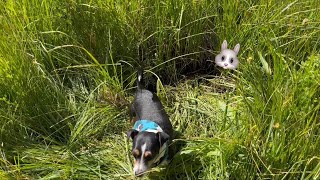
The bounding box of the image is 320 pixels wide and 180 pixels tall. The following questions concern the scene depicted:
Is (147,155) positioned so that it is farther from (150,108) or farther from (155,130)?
(150,108)

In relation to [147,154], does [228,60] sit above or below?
above

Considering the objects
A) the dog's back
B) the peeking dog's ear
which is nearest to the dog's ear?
the peeking dog's ear

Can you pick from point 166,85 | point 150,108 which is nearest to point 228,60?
point 150,108

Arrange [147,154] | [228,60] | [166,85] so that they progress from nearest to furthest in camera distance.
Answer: [228,60]
[147,154]
[166,85]

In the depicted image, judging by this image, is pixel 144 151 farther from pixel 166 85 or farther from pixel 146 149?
pixel 166 85

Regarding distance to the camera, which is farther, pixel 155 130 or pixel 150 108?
pixel 150 108

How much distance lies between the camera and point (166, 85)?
2.54m

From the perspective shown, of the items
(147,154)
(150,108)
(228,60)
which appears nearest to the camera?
(228,60)

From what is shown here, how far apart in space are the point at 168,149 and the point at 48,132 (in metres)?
0.66

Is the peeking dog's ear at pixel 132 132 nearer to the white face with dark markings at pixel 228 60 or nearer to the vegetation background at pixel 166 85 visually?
the vegetation background at pixel 166 85

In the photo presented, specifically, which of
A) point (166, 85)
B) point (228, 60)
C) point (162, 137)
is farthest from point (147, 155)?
point (166, 85)

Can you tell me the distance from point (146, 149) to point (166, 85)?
29.2 inches

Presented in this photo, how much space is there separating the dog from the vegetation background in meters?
0.08

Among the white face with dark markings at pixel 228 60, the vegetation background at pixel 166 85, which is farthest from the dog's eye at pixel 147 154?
the white face with dark markings at pixel 228 60
